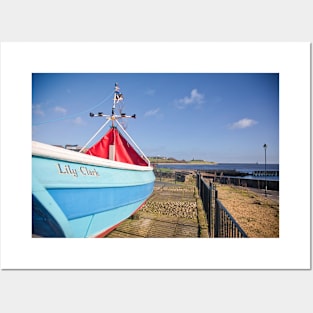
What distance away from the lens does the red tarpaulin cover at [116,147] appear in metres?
3.78

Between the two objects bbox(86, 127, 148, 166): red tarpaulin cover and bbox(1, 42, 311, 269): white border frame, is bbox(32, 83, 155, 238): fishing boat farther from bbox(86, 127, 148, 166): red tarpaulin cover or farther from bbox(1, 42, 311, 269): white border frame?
bbox(1, 42, 311, 269): white border frame

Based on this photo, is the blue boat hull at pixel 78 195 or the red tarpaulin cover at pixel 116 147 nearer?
the blue boat hull at pixel 78 195

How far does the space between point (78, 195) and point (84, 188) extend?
0.33 ft

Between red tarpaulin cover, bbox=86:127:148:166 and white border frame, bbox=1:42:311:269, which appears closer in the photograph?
white border frame, bbox=1:42:311:269

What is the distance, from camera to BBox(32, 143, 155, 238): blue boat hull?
→ 89.1 inches

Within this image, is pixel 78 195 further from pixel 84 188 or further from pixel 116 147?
pixel 116 147

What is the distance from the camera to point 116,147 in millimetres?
3881

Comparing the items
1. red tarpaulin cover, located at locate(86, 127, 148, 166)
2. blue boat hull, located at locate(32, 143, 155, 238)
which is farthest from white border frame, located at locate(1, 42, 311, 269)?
red tarpaulin cover, located at locate(86, 127, 148, 166)
